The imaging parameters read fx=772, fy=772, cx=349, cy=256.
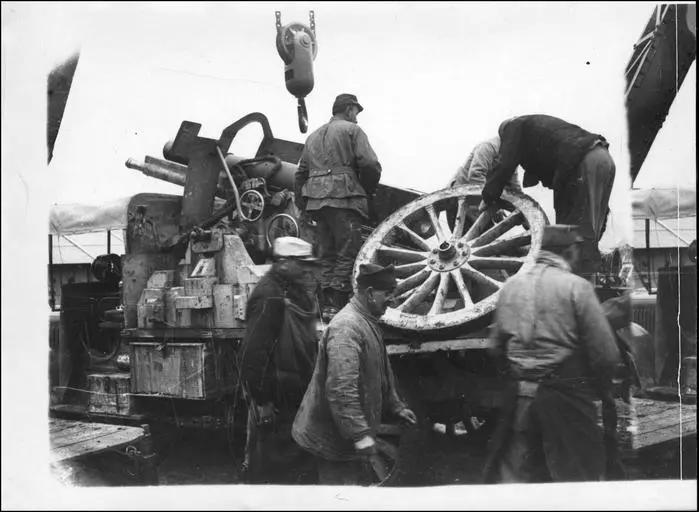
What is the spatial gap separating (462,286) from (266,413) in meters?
1.18

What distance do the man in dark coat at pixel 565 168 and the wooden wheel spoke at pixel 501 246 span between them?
0.20 metres

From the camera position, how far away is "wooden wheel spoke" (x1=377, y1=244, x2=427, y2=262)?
409 centimetres

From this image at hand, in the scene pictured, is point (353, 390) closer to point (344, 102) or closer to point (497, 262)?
point (497, 262)

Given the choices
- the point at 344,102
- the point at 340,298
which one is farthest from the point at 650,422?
the point at 344,102

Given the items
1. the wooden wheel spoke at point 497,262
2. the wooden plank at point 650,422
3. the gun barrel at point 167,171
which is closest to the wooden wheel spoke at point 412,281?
the wooden wheel spoke at point 497,262

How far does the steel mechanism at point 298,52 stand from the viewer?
400 centimetres

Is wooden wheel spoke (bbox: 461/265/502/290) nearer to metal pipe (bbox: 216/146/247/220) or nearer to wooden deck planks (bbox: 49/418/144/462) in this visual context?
metal pipe (bbox: 216/146/247/220)

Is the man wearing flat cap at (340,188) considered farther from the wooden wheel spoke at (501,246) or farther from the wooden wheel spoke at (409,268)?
the wooden wheel spoke at (501,246)

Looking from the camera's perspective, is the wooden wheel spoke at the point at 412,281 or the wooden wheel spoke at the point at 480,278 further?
the wooden wheel spoke at the point at 412,281

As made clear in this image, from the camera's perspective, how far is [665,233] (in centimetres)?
411

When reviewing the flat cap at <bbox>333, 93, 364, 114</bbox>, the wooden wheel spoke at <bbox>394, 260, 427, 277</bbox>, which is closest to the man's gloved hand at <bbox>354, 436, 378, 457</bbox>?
the wooden wheel spoke at <bbox>394, 260, 427, 277</bbox>

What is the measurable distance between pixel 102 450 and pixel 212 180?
6.71 feet

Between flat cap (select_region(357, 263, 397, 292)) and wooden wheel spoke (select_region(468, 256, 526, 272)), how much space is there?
703mm

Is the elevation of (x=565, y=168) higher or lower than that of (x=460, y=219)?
higher
